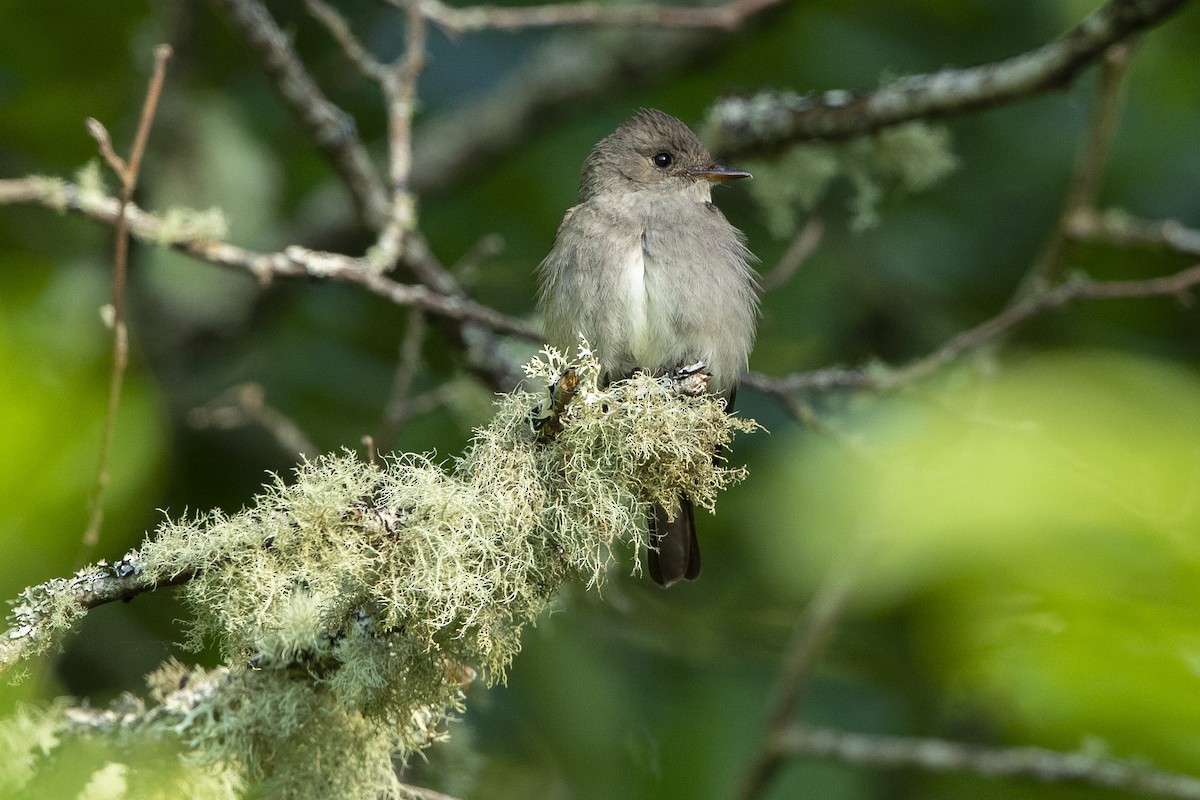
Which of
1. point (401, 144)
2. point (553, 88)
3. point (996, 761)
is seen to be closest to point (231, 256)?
point (401, 144)

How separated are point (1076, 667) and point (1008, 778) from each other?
2.50m

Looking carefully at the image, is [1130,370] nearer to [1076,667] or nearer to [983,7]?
[1076,667]

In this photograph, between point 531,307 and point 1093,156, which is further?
point 531,307

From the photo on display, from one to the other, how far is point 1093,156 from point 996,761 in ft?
6.44

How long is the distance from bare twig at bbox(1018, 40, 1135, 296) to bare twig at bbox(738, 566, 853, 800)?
1.23m

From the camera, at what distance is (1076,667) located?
1443 millimetres

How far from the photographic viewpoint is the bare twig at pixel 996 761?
2889mm

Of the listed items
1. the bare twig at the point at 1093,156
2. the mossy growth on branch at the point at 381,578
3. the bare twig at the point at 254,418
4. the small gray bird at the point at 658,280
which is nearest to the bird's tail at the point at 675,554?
the small gray bird at the point at 658,280

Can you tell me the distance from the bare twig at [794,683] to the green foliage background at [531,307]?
11 cm

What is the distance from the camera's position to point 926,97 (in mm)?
4230

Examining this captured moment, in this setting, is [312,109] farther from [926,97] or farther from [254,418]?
[926,97]

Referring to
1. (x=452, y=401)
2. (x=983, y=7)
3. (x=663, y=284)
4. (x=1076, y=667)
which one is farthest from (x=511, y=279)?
(x=1076, y=667)

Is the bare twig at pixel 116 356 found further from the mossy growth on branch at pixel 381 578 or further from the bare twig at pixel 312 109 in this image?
the bare twig at pixel 312 109

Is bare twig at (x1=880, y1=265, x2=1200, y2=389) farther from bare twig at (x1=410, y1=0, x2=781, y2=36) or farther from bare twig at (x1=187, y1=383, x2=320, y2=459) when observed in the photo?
bare twig at (x1=187, y1=383, x2=320, y2=459)
